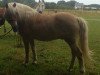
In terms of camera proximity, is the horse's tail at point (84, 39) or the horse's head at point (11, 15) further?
the horse's head at point (11, 15)

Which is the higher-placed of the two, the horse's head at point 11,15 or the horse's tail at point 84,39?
the horse's head at point 11,15

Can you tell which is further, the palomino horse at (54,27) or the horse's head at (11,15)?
the horse's head at (11,15)

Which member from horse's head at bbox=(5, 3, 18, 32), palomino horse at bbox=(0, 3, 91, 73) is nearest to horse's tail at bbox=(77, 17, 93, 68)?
palomino horse at bbox=(0, 3, 91, 73)

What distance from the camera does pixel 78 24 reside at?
23.3 feet

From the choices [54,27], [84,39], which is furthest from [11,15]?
[84,39]

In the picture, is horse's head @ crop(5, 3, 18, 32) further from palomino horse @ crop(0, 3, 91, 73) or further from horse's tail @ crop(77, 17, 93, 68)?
horse's tail @ crop(77, 17, 93, 68)

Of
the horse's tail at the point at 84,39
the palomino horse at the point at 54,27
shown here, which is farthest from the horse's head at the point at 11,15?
the horse's tail at the point at 84,39

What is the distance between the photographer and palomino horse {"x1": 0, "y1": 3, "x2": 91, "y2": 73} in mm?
7062

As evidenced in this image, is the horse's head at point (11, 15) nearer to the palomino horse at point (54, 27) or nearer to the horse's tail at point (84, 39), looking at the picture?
the palomino horse at point (54, 27)

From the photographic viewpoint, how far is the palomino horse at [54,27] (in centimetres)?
706

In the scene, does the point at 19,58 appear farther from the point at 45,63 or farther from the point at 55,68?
the point at 55,68

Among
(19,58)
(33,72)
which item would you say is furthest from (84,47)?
(19,58)

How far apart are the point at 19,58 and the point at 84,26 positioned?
303cm

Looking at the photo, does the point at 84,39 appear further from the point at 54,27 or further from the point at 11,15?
the point at 11,15
